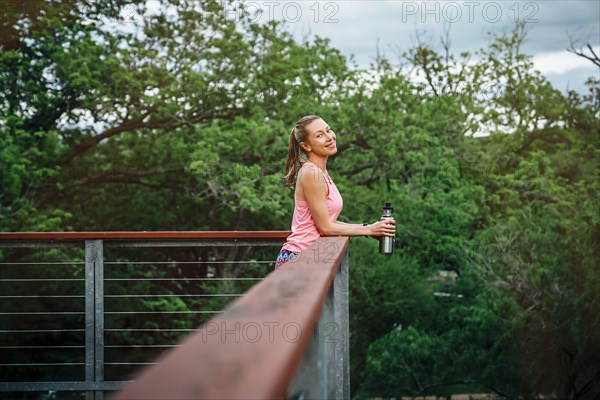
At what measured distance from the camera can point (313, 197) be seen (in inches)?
129

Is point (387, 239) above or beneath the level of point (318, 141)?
beneath

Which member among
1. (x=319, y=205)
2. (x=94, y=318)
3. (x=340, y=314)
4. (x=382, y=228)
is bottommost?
(x=94, y=318)

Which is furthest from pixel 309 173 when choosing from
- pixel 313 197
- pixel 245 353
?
pixel 245 353

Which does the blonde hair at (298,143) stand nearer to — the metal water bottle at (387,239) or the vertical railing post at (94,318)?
the metal water bottle at (387,239)

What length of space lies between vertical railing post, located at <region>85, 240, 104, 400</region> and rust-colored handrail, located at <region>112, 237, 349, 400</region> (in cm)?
294

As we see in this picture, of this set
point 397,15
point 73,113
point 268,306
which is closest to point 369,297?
point 397,15

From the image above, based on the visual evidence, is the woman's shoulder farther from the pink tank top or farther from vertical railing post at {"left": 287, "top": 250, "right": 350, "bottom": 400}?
vertical railing post at {"left": 287, "top": 250, "right": 350, "bottom": 400}

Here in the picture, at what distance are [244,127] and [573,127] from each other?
320 inches

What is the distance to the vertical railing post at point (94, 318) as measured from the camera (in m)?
4.14

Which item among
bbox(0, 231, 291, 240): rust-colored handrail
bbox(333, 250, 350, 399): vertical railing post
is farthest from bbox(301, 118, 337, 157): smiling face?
bbox(0, 231, 291, 240): rust-colored handrail

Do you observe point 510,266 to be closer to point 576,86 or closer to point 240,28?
point 576,86

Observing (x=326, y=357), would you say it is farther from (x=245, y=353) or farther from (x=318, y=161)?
(x=318, y=161)

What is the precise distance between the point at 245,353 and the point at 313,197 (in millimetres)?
2424

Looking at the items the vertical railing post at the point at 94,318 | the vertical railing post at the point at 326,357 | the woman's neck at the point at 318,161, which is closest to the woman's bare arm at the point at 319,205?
the woman's neck at the point at 318,161
